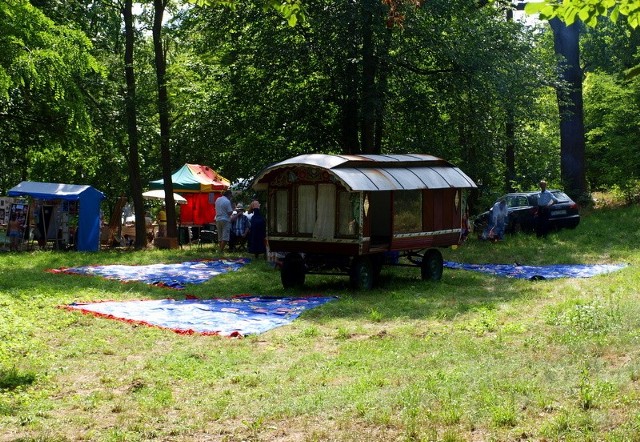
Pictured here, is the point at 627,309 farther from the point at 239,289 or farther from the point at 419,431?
the point at 239,289

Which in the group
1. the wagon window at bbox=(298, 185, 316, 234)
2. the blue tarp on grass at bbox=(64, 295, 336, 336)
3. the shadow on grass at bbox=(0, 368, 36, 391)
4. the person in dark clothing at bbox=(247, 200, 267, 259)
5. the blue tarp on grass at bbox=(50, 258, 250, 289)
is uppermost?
the wagon window at bbox=(298, 185, 316, 234)

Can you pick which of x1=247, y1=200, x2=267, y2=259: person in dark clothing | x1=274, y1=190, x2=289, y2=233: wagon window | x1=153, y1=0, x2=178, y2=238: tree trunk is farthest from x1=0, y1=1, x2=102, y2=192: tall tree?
x1=274, y1=190, x2=289, y2=233: wagon window

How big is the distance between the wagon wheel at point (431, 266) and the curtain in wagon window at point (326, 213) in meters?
3.08

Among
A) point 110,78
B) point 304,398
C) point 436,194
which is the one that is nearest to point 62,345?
point 304,398

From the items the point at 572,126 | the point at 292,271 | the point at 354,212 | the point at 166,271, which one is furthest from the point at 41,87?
the point at 572,126

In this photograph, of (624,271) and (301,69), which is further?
(301,69)

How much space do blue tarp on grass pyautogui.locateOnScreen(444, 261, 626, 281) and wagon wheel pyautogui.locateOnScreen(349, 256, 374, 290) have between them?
3.88 m

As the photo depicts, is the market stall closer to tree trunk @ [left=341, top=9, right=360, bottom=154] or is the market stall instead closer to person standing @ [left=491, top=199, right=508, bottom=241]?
tree trunk @ [left=341, top=9, right=360, bottom=154]

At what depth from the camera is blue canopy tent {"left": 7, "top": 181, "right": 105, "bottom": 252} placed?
30.4 meters

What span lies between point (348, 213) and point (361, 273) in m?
1.31

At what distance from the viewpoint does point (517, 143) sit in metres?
36.7

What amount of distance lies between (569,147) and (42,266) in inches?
851

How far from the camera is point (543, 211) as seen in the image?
99.1 ft

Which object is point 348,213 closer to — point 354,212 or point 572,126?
point 354,212
